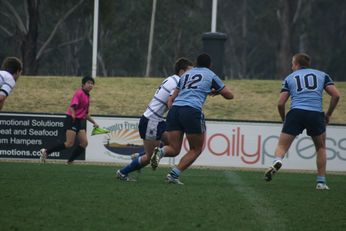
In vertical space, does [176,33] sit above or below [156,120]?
below

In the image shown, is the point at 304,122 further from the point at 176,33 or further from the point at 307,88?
the point at 176,33

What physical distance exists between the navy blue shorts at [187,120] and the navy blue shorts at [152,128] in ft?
1.93

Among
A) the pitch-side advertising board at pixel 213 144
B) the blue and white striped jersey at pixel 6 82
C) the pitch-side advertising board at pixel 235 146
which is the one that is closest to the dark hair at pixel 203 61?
the blue and white striped jersey at pixel 6 82

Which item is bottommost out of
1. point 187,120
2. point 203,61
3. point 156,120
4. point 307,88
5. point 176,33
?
point 176,33

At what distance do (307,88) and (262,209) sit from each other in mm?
3296

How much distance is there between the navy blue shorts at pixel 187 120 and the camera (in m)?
11.7

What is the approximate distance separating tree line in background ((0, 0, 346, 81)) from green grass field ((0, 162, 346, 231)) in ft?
125

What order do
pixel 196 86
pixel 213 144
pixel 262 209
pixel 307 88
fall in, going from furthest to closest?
pixel 213 144 → pixel 307 88 → pixel 196 86 → pixel 262 209

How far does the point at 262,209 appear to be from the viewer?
9086mm

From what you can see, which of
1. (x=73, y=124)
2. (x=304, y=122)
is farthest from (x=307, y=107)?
(x=73, y=124)

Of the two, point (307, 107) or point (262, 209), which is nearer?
point (262, 209)

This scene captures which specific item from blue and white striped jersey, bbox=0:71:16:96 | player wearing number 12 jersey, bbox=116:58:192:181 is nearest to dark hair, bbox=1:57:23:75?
blue and white striped jersey, bbox=0:71:16:96

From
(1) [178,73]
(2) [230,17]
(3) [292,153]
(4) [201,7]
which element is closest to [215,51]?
(3) [292,153]

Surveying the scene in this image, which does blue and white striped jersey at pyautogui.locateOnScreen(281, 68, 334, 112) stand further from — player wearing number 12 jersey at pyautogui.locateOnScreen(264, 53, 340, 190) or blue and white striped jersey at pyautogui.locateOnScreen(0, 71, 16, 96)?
blue and white striped jersey at pyautogui.locateOnScreen(0, 71, 16, 96)
